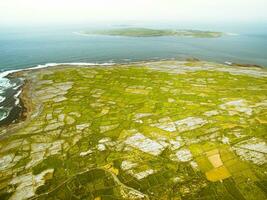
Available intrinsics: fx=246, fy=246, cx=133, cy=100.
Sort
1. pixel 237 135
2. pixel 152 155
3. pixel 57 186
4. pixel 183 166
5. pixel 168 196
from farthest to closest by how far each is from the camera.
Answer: pixel 237 135, pixel 152 155, pixel 183 166, pixel 57 186, pixel 168 196

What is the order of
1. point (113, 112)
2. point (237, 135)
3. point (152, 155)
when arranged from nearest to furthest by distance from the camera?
point (152, 155) → point (237, 135) → point (113, 112)

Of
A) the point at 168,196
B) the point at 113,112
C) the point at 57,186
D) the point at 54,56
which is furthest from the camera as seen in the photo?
the point at 54,56

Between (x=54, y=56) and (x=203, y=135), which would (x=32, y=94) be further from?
(x=54, y=56)

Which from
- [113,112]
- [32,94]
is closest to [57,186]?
[113,112]

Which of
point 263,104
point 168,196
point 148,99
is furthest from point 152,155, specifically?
point 263,104

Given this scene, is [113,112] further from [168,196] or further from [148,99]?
[168,196]

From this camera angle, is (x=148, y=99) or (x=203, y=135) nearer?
(x=203, y=135)
